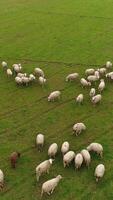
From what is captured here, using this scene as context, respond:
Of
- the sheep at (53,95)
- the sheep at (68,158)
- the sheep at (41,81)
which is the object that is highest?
the sheep at (41,81)

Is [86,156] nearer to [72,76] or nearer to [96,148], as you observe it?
[96,148]

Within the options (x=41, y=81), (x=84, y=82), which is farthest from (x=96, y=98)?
(x=41, y=81)

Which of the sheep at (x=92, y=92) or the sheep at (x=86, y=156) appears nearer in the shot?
the sheep at (x=86, y=156)

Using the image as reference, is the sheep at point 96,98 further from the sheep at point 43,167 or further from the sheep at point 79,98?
the sheep at point 43,167

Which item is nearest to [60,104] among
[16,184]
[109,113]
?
[109,113]

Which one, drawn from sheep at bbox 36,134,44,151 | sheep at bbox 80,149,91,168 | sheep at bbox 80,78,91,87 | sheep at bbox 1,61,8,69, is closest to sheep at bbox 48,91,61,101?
sheep at bbox 80,78,91,87

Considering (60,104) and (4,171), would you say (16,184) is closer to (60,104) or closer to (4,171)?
(4,171)

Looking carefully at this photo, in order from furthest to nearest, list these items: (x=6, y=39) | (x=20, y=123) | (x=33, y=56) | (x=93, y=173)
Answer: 1. (x=6, y=39)
2. (x=33, y=56)
3. (x=20, y=123)
4. (x=93, y=173)

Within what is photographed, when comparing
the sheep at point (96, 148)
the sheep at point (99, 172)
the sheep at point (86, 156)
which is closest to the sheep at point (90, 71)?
the sheep at point (96, 148)
